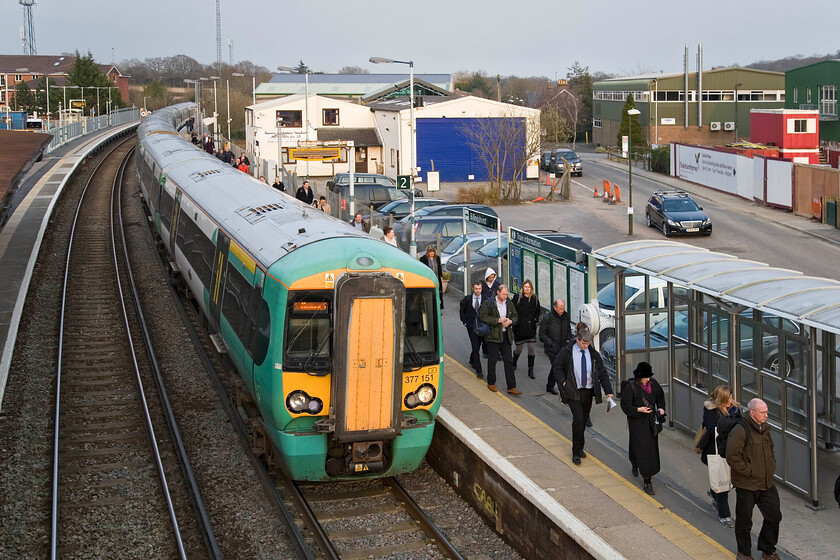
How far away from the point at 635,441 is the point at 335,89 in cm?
7639

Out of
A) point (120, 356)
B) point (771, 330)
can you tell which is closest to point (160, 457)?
point (120, 356)

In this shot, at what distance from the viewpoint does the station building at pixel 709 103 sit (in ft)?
218

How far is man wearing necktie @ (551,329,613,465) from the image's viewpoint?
10.9m

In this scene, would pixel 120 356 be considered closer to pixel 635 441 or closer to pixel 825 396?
pixel 635 441

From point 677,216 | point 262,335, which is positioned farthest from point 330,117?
point 262,335

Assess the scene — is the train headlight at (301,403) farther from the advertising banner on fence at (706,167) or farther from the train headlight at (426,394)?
the advertising banner on fence at (706,167)

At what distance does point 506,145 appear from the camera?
1762 inches

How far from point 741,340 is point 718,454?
2524 mm

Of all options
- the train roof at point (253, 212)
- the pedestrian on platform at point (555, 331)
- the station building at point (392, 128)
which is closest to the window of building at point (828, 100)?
the station building at point (392, 128)

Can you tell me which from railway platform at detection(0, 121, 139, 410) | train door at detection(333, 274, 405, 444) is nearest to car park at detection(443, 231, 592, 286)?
railway platform at detection(0, 121, 139, 410)

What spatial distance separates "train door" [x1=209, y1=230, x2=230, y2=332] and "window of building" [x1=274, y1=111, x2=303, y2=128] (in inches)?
1731

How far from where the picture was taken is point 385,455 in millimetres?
10930

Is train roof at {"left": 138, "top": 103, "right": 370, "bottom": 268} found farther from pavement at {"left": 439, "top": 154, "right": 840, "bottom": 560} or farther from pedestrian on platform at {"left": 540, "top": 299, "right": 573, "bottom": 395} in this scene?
pavement at {"left": 439, "top": 154, "right": 840, "bottom": 560}

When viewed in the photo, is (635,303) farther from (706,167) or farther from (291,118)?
(291,118)
